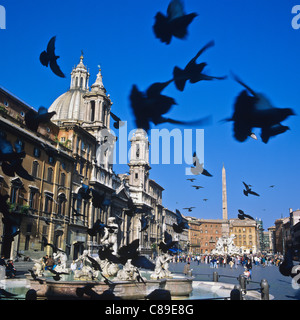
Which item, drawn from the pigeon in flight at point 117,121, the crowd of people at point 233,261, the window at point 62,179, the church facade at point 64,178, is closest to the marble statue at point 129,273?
the church facade at point 64,178

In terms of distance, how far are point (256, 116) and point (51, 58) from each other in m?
4.62

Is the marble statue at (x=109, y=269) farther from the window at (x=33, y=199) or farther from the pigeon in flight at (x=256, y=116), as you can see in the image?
the window at (x=33, y=199)

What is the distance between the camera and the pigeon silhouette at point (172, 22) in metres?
4.92

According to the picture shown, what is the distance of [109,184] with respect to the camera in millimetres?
52000

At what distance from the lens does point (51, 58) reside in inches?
291

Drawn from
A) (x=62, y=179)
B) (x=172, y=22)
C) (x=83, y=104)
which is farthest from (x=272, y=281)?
(x=83, y=104)

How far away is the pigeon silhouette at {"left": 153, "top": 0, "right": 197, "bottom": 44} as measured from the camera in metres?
4.92

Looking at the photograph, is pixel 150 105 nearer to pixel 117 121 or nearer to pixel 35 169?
pixel 117 121

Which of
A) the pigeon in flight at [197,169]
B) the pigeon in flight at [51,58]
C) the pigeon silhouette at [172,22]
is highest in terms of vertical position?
the pigeon in flight at [51,58]

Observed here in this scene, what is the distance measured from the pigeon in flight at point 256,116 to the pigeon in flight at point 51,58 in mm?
3961

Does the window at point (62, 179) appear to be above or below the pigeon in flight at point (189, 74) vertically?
above

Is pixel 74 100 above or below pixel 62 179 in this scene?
above

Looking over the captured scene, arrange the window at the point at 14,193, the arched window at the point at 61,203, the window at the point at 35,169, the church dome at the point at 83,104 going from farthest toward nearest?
the church dome at the point at 83,104 → the arched window at the point at 61,203 → the window at the point at 35,169 → the window at the point at 14,193
